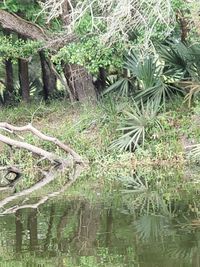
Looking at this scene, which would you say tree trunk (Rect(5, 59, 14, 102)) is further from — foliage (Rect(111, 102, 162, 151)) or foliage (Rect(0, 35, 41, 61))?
foliage (Rect(111, 102, 162, 151))

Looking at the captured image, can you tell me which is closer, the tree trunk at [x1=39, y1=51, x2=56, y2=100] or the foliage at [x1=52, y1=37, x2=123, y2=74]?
the foliage at [x1=52, y1=37, x2=123, y2=74]

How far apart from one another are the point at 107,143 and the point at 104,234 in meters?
8.31

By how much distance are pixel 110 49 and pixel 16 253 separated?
10.7 m

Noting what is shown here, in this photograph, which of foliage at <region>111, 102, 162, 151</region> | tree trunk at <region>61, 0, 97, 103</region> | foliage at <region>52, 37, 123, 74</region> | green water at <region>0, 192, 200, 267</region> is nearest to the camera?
green water at <region>0, 192, 200, 267</region>

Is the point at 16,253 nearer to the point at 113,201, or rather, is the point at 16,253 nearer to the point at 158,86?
the point at 113,201

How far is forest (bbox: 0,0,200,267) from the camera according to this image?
8.49 meters

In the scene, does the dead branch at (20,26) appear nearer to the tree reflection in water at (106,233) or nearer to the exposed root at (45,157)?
the exposed root at (45,157)

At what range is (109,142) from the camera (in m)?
17.0

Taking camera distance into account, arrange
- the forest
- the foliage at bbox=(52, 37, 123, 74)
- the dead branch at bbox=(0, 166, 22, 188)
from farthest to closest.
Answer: the foliage at bbox=(52, 37, 123, 74), the dead branch at bbox=(0, 166, 22, 188), the forest

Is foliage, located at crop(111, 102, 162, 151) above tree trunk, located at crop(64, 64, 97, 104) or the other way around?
the other way around

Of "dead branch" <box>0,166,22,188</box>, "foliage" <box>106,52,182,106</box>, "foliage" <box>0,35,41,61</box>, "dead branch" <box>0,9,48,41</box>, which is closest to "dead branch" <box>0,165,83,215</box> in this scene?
"dead branch" <box>0,166,22,188</box>

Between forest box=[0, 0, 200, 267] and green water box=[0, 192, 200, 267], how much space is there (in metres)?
0.02

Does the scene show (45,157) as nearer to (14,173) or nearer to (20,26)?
(14,173)

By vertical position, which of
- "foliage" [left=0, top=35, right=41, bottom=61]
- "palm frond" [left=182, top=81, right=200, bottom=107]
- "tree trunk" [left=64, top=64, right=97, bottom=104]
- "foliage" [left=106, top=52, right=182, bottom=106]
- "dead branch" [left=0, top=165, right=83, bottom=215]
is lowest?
"dead branch" [left=0, top=165, right=83, bottom=215]
